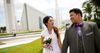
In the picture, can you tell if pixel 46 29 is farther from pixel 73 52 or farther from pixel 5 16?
pixel 5 16

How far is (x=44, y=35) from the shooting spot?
5.06m

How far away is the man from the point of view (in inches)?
136

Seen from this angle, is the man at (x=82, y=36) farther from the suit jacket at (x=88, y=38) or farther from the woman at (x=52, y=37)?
the woman at (x=52, y=37)

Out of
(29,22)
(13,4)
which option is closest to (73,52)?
(13,4)

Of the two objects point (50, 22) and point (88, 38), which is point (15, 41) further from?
point (88, 38)

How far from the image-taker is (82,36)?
345 centimetres

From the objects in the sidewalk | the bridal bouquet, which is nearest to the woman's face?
the bridal bouquet

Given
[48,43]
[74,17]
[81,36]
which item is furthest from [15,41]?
[81,36]

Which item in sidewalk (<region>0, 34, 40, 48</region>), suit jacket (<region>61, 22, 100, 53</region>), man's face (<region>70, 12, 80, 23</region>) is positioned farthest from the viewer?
sidewalk (<region>0, 34, 40, 48</region>)

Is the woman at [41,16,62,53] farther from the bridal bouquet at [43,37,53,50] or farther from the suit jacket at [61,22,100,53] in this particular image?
the suit jacket at [61,22,100,53]

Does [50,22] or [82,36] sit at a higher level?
[50,22]

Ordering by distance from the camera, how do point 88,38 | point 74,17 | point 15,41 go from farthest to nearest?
point 15,41 → point 74,17 → point 88,38

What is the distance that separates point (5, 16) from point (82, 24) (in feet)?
154

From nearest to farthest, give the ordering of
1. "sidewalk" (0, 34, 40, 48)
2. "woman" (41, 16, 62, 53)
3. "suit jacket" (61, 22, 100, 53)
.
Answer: "suit jacket" (61, 22, 100, 53), "woman" (41, 16, 62, 53), "sidewalk" (0, 34, 40, 48)
